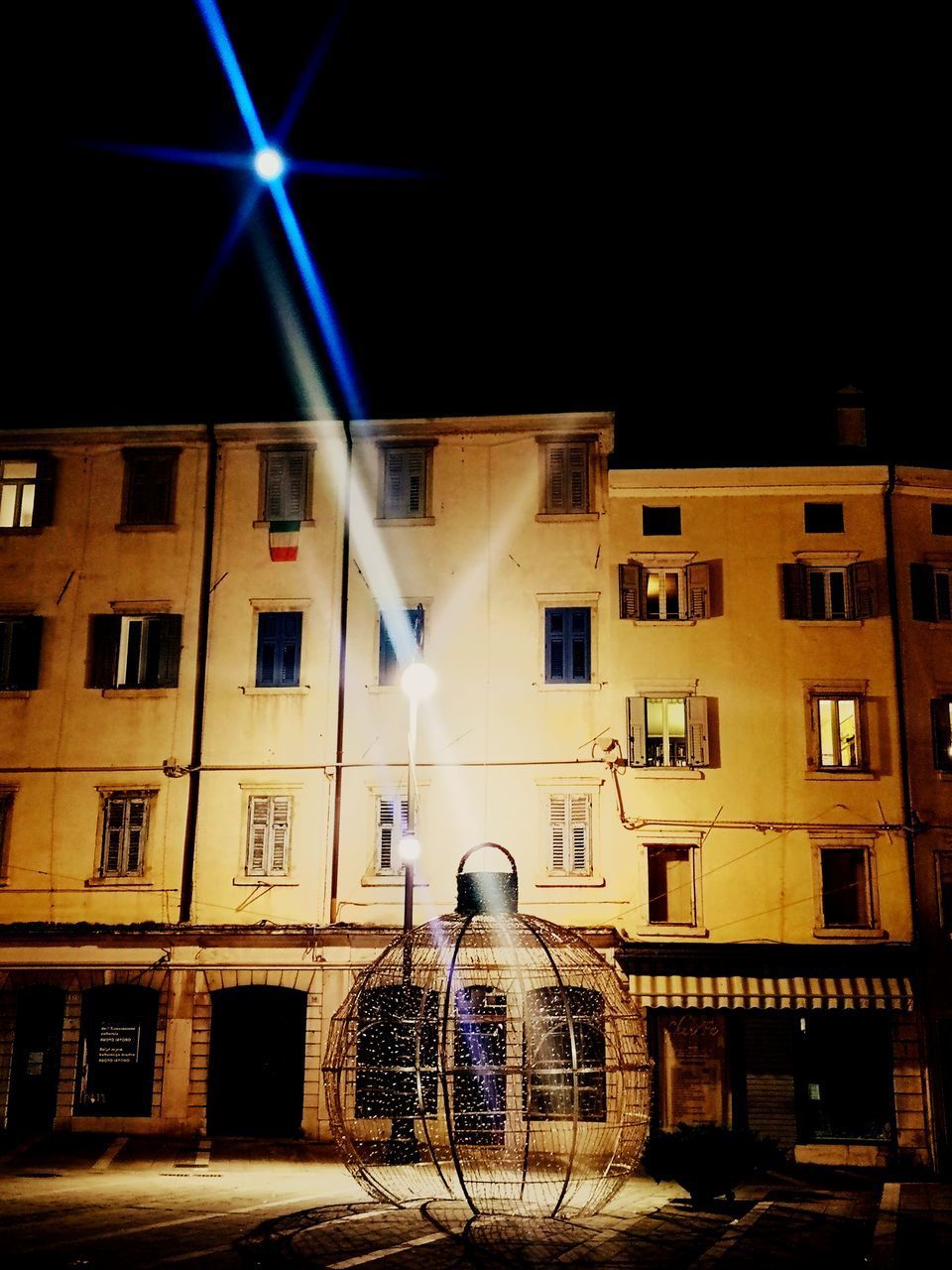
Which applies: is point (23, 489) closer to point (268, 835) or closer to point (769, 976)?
point (268, 835)

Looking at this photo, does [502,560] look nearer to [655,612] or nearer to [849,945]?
[655,612]

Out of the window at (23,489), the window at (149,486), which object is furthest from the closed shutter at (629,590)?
the window at (23,489)

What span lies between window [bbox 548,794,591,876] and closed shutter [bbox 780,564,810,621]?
641 centimetres

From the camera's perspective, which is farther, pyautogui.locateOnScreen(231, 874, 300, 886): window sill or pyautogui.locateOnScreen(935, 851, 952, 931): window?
pyautogui.locateOnScreen(231, 874, 300, 886): window sill

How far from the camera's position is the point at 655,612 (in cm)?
2870

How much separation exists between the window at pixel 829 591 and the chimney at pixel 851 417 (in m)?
3.91

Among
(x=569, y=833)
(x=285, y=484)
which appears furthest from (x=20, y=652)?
(x=569, y=833)

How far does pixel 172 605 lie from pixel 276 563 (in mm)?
2641

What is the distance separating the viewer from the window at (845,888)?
26797 mm

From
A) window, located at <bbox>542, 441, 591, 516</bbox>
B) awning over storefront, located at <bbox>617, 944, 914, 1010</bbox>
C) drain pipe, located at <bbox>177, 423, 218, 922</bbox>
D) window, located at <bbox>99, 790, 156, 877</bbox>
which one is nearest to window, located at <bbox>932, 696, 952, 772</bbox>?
→ awning over storefront, located at <bbox>617, 944, 914, 1010</bbox>

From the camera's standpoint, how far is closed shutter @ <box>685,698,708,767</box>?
89.7 feet

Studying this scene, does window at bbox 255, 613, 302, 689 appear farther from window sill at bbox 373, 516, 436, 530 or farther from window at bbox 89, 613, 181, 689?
window sill at bbox 373, 516, 436, 530

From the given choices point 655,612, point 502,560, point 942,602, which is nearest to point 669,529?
point 655,612

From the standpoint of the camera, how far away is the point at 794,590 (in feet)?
93.1
